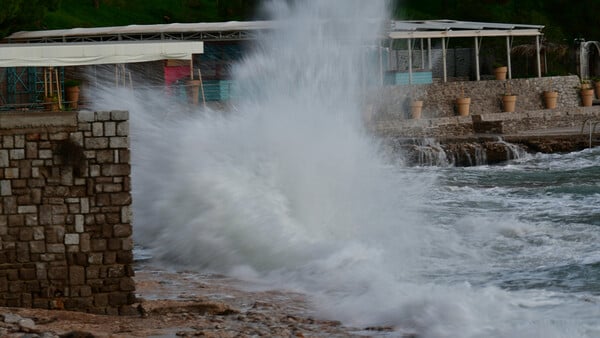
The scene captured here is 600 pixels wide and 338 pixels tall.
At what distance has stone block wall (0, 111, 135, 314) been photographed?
41.0 feet

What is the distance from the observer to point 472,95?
132 ft

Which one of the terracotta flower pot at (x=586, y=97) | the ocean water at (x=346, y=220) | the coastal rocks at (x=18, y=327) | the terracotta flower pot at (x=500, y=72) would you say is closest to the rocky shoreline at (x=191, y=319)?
the coastal rocks at (x=18, y=327)

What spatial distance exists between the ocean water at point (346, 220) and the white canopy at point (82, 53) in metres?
0.83

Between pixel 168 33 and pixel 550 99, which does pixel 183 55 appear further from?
pixel 550 99

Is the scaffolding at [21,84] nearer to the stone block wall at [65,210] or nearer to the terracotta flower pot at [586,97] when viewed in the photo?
the stone block wall at [65,210]

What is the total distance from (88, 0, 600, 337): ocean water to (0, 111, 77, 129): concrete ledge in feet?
11.8

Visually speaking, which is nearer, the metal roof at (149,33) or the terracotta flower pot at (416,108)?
the metal roof at (149,33)

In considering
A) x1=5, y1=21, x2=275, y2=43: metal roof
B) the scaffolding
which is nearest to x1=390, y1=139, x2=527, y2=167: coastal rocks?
x1=5, y1=21, x2=275, y2=43: metal roof

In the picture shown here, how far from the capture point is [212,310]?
43.3 ft

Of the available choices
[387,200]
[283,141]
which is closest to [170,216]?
[283,141]

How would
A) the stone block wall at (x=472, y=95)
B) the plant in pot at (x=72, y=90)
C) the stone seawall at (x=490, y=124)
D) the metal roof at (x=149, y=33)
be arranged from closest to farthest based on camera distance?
the plant in pot at (x=72, y=90) < the metal roof at (x=149, y=33) < the stone seawall at (x=490, y=124) < the stone block wall at (x=472, y=95)

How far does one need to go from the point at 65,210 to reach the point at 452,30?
30814 mm

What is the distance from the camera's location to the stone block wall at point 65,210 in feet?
41.0

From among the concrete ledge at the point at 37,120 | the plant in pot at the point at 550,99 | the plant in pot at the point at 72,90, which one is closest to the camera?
the concrete ledge at the point at 37,120
